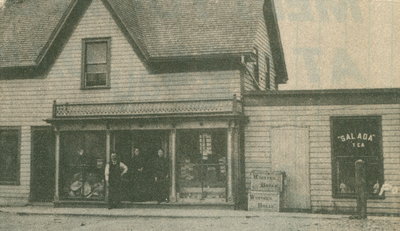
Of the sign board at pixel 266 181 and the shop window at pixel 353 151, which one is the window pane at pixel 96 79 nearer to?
the sign board at pixel 266 181

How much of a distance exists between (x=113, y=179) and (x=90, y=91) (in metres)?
3.79

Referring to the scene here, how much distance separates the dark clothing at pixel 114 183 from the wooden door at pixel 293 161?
487cm

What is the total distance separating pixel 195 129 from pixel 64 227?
18.7ft

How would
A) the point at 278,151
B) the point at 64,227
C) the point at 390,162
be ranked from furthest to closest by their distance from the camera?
the point at 278,151, the point at 390,162, the point at 64,227

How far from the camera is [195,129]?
17.7 meters

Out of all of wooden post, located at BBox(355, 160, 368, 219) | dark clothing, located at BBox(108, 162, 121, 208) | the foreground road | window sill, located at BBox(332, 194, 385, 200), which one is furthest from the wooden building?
wooden post, located at BBox(355, 160, 368, 219)

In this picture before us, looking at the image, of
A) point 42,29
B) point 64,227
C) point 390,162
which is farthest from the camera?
point 42,29

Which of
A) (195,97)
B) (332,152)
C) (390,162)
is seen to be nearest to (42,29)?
(195,97)

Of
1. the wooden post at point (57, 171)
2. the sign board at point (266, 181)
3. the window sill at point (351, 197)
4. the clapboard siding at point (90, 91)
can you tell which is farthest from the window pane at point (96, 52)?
the window sill at point (351, 197)

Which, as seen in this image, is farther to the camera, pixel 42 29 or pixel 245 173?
pixel 42 29

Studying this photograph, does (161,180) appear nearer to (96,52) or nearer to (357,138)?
(96,52)

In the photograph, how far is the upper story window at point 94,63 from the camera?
19.8m

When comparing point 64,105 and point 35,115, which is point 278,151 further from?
point 35,115

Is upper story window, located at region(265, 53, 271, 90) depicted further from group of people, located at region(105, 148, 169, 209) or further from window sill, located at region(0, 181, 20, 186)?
window sill, located at region(0, 181, 20, 186)
